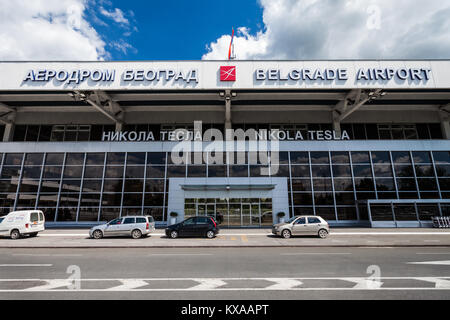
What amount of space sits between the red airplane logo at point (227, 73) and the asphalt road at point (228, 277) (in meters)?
18.0

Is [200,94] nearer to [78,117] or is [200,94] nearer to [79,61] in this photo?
[79,61]

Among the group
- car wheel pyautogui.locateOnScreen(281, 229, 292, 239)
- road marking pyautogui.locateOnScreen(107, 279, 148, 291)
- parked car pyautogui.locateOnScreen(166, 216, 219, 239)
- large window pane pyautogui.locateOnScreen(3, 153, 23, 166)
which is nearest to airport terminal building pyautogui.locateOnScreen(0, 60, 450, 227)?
large window pane pyautogui.locateOnScreen(3, 153, 23, 166)

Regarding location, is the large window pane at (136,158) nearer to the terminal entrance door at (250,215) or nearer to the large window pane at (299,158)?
the terminal entrance door at (250,215)

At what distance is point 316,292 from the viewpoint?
4938 mm

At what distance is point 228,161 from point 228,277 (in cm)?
1659

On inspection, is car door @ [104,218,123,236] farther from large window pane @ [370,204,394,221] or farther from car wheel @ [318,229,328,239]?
large window pane @ [370,204,394,221]

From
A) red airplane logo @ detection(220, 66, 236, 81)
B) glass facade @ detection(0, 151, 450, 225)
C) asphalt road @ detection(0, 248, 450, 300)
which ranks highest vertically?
red airplane logo @ detection(220, 66, 236, 81)

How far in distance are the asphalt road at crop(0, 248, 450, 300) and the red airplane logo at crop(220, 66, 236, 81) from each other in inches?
707

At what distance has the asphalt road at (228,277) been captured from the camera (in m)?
4.86

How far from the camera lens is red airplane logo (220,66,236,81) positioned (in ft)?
72.3

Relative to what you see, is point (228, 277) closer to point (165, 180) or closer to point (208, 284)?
point (208, 284)

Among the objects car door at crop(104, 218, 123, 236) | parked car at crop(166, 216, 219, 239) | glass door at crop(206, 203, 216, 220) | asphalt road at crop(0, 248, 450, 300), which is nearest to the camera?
asphalt road at crop(0, 248, 450, 300)

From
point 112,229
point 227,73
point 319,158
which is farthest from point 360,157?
point 112,229

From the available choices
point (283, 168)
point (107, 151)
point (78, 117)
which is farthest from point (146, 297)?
point (78, 117)
